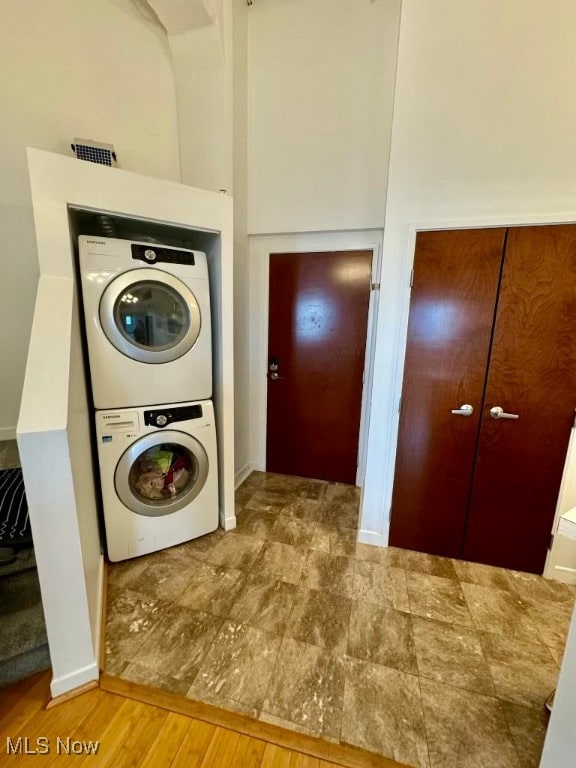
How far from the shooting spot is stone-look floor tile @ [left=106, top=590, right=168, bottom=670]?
1.29 m

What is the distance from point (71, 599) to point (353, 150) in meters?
2.97

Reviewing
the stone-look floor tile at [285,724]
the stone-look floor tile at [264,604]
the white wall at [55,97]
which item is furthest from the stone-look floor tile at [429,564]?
the white wall at [55,97]

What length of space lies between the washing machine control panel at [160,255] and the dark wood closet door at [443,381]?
1.26 m

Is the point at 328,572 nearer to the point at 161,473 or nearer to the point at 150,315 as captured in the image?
the point at 161,473

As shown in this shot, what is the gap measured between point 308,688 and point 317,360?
199cm

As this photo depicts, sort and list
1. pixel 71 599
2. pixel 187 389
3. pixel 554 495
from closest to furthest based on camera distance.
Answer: pixel 71 599 < pixel 554 495 < pixel 187 389

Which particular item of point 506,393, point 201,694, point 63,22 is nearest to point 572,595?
point 506,393

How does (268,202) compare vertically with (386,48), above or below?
below

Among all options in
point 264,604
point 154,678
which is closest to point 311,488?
point 264,604

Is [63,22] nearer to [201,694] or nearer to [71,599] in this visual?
[71,599]

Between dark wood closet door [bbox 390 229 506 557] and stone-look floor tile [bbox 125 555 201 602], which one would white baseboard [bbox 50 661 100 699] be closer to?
stone-look floor tile [bbox 125 555 201 602]

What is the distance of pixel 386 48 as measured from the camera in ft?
6.73

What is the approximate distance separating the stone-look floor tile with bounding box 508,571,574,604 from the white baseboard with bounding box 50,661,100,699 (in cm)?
205

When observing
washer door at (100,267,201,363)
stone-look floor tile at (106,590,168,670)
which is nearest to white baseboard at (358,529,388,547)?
stone-look floor tile at (106,590,168,670)
